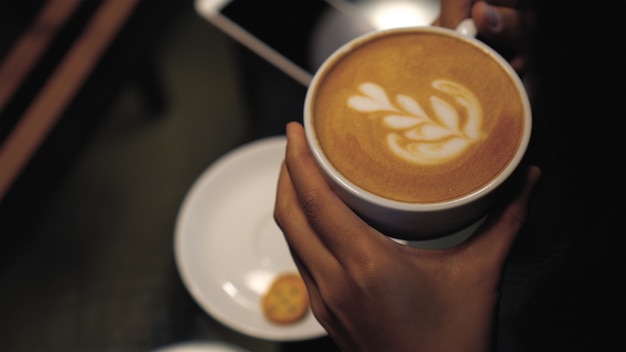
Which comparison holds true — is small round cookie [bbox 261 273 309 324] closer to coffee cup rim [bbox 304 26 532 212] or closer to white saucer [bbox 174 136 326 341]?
white saucer [bbox 174 136 326 341]

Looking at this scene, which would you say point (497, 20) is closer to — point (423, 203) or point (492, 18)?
point (492, 18)

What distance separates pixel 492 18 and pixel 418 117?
0.17 metres

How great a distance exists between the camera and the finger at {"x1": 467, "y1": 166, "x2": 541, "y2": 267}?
1.62 ft

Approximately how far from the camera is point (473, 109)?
0.55 metres

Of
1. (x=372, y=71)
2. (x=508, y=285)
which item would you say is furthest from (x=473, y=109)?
(x=508, y=285)

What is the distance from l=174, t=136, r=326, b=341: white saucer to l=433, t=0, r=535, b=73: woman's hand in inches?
13.7

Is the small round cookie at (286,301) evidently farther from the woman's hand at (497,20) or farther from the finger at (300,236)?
the woman's hand at (497,20)

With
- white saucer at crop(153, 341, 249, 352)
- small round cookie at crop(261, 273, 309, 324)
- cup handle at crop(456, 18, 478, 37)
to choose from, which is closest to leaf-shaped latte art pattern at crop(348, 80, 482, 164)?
cup handle at crop(456, 18, 478, 37)

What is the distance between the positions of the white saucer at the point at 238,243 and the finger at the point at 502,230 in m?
0.31

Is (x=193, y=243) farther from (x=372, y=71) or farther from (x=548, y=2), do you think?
A: (x=548, y=2)

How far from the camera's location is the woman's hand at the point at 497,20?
62cm

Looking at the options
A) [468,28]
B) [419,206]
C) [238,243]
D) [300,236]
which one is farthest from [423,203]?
[238,243]

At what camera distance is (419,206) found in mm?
475

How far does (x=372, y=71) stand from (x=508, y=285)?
0.30 meters
